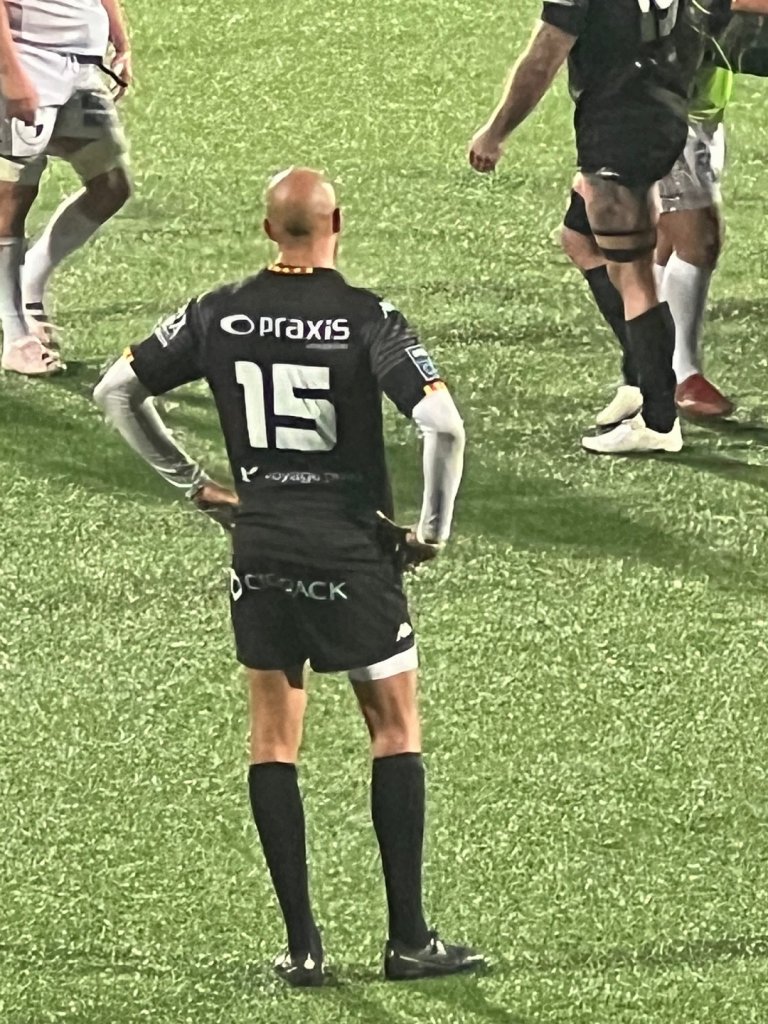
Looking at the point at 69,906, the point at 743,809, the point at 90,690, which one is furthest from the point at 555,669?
the point at 69,906

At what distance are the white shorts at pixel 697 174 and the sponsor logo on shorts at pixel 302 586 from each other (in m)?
3.52

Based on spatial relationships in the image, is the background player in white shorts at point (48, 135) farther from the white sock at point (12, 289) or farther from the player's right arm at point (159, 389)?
the player's right arm at point (159, 389)

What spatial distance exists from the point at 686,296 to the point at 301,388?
374 cm

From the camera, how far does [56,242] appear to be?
805cm

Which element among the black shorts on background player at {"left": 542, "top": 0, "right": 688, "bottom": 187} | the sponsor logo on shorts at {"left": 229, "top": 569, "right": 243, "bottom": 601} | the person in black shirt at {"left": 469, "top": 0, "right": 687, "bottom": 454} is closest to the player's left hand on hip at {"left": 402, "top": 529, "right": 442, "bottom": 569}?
the sponsor logo on shorts at {"left": 229, "top": 569, "right": 243, "bottom": 601}

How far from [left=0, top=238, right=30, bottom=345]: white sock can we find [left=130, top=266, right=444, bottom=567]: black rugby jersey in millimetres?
3702

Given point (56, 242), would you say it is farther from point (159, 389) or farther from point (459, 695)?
point (159, 389)

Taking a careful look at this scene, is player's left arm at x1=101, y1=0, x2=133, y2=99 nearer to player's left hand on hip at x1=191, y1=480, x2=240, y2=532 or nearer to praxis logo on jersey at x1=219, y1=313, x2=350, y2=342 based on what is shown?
player's left hand on hip at x1=191, y1=480, x2=240, y2=532

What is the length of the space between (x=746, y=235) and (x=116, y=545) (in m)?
3.94

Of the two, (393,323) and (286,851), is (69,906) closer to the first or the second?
(286,851)

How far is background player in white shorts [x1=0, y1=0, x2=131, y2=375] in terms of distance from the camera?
7602 mm

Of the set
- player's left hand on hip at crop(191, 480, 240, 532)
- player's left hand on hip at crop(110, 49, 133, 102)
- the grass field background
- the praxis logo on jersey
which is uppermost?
the praxis logo on jersey

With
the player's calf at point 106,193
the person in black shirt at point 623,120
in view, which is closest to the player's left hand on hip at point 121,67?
the player's calf at point 106,193

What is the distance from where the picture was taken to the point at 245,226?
32.4ft
